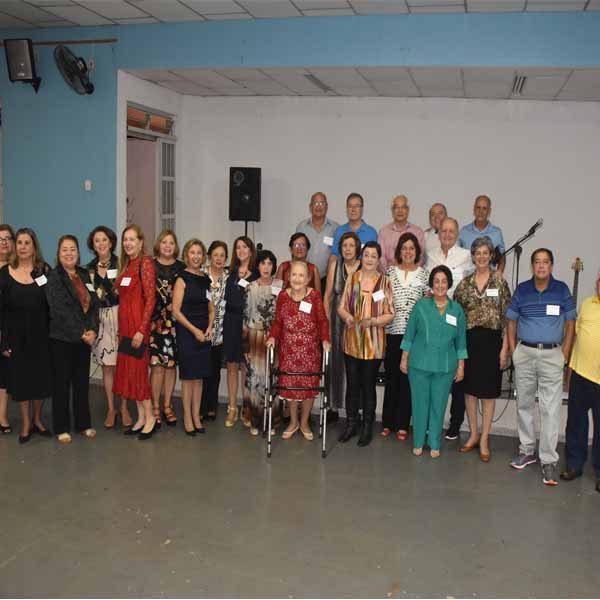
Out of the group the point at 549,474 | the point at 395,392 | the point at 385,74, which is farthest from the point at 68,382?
the point at 385,74

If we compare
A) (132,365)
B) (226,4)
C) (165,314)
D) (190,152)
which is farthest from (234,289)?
(190,152)

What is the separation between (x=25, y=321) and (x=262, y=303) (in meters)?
1.67

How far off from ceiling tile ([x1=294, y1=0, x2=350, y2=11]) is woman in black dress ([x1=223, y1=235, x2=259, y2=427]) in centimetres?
233

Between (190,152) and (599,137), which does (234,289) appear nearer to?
(190,152)

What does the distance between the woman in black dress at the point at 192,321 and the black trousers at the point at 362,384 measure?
3.44 ft

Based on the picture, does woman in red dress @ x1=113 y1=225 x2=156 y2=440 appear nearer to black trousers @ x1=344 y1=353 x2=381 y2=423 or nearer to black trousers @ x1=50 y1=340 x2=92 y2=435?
black trousers @ x1=50 y1=340 x2=92 y2=435

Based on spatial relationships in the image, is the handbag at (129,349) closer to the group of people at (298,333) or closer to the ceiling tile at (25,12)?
the group of people at (298,333)

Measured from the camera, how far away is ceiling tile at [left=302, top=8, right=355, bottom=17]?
240 inches

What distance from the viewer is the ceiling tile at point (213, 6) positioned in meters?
6.07

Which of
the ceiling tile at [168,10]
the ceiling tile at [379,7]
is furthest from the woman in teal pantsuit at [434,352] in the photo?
the ceiling tile at [168,10]

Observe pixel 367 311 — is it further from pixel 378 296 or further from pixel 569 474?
pixel 569 474

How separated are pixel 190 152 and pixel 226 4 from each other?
9.51 feet

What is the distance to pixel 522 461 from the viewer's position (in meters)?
4.55

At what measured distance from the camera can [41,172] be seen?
24.3ft
